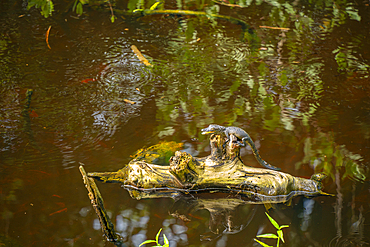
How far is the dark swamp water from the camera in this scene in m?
2.03

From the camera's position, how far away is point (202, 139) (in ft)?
8.88

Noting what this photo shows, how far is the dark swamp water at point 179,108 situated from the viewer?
6.65ft

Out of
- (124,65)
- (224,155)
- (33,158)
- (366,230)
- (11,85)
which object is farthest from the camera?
(124,65)

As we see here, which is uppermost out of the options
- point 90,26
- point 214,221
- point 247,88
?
point 90,26

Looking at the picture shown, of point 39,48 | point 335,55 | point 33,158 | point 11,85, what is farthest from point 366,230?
point 39,48

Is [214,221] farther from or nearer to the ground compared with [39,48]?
nearer to the ground

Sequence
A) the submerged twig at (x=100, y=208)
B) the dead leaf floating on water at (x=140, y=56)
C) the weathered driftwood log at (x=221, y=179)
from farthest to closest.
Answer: the dead leaf floating on water at (x=140, y=56) → the weathered driftwood log at (x=221, y=179) → the submerged twig at (x=100, y=208)

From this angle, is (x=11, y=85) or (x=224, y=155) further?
(x=11, y=85)

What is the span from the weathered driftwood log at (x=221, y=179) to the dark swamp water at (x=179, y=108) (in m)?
0.09

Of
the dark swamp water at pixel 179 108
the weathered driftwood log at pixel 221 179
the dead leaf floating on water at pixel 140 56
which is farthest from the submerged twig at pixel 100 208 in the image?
the dead leaf floating on water at pixel 140 56

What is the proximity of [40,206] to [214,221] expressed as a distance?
3.26ft

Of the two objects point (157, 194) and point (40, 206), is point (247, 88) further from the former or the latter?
point (40, 206)

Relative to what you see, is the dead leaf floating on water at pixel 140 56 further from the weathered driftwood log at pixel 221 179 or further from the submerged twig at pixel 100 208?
the submerged twig at pixel 100 208

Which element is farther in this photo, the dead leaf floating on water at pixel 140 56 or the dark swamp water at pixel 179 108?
the dead leaf floating on water at pixel 140 56
